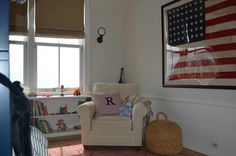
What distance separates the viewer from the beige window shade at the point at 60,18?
3.92 m

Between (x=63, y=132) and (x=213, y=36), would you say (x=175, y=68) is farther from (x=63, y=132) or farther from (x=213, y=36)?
(x=63, y=132)

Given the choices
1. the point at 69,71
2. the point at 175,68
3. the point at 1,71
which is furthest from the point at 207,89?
the point at 1,71

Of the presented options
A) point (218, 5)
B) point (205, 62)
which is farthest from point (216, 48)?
point (218, 5)

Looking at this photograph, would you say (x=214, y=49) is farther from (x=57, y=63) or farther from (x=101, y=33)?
(x=57, y=63)

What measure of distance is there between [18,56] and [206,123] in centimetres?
310

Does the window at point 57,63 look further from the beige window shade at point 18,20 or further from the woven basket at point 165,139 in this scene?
the woven basket at point 165,139

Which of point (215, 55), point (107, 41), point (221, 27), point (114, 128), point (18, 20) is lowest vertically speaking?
point (114, 128)

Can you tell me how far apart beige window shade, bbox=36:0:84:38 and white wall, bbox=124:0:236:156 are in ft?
3.20

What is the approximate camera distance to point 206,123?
9.41 feet

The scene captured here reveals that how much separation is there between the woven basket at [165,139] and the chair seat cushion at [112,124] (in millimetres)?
329

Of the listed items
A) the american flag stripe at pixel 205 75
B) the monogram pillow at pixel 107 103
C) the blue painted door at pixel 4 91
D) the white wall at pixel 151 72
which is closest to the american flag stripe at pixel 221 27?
the american flag stripe at pixel 205 75

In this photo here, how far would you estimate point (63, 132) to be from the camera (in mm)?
3857

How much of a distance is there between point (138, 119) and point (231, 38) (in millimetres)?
1485

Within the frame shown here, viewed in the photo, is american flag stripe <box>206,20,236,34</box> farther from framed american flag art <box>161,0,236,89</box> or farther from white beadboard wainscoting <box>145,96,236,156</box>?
white beadboard wainscoting <box>145,96,236,156</box>
